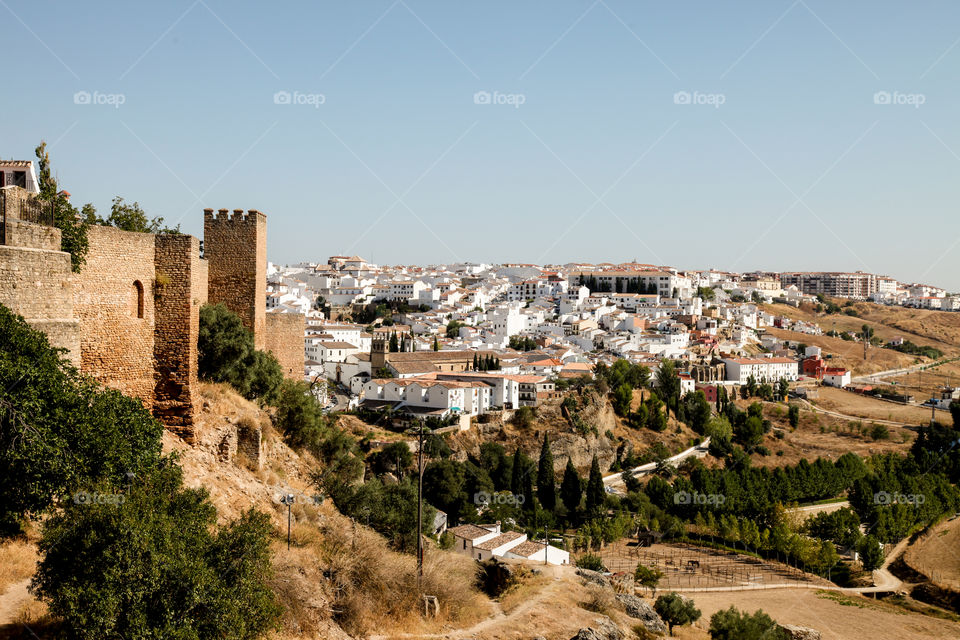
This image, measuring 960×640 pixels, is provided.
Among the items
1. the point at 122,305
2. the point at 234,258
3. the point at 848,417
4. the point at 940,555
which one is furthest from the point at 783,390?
the point at 122,305

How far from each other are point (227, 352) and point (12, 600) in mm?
6224

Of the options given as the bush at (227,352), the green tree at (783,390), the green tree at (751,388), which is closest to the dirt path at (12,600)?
the bush at (227,352)

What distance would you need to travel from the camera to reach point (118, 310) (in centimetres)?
1043

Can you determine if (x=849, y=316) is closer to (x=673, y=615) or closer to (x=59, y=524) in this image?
(x=673, y=615)

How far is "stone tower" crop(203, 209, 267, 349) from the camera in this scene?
14.1 meters

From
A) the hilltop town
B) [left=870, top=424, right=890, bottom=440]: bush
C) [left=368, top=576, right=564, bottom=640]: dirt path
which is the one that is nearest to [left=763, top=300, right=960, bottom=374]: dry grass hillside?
the hilltop town

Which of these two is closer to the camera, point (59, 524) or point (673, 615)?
point (59, 524)

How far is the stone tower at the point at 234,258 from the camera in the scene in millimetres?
14141

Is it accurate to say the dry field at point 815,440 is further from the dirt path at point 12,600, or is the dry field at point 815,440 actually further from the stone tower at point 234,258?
the dirt path at point 12,600

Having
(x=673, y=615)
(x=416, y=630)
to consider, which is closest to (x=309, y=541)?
(x=416, y=630)

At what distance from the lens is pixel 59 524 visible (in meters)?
6.64

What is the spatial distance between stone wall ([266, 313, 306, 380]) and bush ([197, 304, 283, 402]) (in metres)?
1.88

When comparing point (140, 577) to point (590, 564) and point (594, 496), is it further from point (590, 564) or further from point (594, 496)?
point (594, 496)

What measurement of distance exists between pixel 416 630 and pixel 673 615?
11097mm
